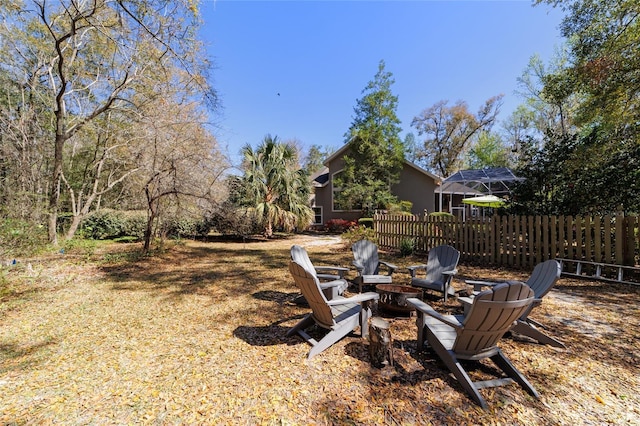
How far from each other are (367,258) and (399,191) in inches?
539

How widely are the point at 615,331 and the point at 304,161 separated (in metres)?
39.0

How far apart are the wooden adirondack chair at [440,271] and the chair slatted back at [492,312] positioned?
214 centimetres

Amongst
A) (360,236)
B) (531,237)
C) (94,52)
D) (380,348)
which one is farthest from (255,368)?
(94,52)

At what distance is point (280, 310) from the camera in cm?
446

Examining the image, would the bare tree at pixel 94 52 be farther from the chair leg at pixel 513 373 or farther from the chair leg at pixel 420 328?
the chair leg at pixel 513 373

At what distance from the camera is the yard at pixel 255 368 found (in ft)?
7.11

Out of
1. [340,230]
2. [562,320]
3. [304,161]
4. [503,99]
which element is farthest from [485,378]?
[304,161]

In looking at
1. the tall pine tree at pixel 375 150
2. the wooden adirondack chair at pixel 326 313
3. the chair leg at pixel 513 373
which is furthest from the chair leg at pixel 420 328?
the tall pine tree at pixel 375 150

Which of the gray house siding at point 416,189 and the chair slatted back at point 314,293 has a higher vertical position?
the gray house siding at point 416,189

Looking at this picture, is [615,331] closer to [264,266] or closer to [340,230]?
[264,266]

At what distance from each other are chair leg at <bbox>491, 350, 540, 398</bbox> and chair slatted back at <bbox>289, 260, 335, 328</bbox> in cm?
168

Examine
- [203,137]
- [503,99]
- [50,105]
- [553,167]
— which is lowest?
[553,167]

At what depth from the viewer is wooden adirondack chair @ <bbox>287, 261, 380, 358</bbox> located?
9.73 ft

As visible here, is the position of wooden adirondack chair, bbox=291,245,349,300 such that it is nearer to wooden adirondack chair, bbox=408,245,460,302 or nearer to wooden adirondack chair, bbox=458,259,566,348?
wooden adirondack chair, bbox=408,245,460,302
